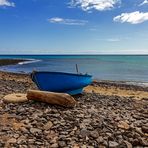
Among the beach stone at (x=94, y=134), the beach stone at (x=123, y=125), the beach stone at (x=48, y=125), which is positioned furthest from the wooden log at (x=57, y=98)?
the beach stone at (x=94, y=134)

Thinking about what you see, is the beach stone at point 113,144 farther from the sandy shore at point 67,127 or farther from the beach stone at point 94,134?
the beach stone at point 94,134

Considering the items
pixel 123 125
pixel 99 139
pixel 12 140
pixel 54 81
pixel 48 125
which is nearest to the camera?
pixel 12 140

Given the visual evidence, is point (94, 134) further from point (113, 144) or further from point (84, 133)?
point (113, 144)

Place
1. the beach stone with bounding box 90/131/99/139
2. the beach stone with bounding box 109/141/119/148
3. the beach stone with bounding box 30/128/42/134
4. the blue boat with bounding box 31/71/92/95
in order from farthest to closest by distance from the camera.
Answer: the blue boat with bounding box 31/71/92/95 < the beach stone with bounding box 30/128/42/134 < the beach stone with bounding box 90/131/99/139 < the beach stone with bounding box 109/141/119/148

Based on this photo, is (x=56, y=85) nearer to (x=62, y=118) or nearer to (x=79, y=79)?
(x=79, y=79)

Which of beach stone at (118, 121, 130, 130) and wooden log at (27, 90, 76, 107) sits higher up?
wooden log at (27, 90, 76, 107)

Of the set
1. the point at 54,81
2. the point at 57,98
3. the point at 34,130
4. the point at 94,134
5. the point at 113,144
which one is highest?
the point at 54,81

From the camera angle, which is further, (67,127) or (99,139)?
(67,127)

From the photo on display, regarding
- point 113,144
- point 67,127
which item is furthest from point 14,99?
point 113,144

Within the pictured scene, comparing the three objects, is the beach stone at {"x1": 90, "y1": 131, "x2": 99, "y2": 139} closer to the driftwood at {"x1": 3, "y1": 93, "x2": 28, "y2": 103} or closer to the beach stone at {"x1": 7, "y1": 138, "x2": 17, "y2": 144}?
the beach stone at {"x1": 7, "y1": 138, "x2": 17, "y2": 144}

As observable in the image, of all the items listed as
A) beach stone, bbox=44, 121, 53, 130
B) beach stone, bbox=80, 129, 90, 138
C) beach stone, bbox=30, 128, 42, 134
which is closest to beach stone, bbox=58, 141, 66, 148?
beach stone, bbox=80, 129, 90, 138

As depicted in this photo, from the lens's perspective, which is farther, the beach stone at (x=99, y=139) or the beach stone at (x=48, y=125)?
the beach stone at (x=48, y=125)

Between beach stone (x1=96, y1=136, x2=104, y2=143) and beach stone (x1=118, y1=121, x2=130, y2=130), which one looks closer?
beach stone (x1=96, y1=136, x2=104, y2=143)

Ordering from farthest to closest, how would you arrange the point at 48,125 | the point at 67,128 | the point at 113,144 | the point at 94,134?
the point at 48,125 < the point at 67,128 < the point at 94,134 < the point at 113,144
